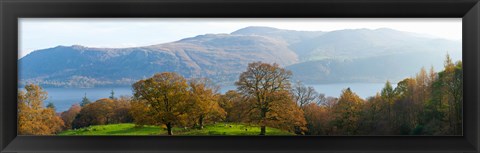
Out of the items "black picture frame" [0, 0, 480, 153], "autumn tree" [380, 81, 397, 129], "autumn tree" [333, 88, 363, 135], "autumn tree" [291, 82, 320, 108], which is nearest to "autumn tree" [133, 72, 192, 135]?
"black picture frame" [0, 0, 480, 153]

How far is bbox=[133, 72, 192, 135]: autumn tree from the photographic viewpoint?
85.3 inches

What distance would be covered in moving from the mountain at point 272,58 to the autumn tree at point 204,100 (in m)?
0.04

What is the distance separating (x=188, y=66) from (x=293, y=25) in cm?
56

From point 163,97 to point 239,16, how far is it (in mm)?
546

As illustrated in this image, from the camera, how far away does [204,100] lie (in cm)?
219

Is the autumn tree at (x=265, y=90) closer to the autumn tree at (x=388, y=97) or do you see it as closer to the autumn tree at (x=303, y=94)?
the autumn tree at (x=303, y=94)

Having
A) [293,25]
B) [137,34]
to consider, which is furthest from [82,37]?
[293,25]

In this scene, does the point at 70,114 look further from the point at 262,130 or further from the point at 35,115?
the point at 262,130

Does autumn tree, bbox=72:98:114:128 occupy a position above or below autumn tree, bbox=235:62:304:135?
below

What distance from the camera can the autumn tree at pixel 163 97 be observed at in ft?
7.11

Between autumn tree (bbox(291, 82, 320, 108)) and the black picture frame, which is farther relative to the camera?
autumn tree (bbox(291, 82, 320, 108))

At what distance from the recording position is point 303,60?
2.21 meters

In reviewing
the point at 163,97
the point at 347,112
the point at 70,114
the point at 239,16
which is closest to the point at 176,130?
the point at 163,97

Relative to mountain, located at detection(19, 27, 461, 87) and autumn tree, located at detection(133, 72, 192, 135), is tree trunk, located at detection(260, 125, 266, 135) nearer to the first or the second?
Answer: mountain, located at detection(19, 27, 461, 87)
